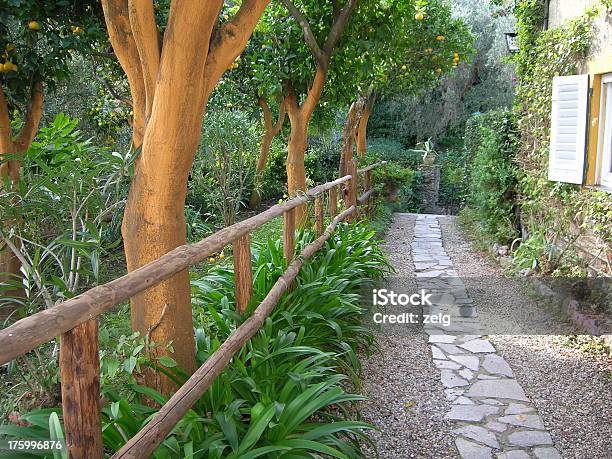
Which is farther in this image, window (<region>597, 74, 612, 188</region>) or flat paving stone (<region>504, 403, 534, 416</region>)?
window (<region>597, 74, 612, 188</region>)

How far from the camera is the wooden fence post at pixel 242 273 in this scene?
3.07m

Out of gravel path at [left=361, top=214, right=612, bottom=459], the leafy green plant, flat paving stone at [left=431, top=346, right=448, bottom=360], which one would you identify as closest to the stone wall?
gravel path at [left=361, top=214, right=612, bottom=459]

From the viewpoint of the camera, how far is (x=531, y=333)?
499cm

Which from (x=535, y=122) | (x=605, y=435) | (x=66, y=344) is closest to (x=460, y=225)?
(x=535, y=122)

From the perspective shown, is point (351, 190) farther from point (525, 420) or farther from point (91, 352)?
point (91, 352)

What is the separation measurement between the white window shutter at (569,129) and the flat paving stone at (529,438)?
107 inches

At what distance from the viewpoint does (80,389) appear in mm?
1484

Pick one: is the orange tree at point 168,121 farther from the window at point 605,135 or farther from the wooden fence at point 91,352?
the window at point 605,135

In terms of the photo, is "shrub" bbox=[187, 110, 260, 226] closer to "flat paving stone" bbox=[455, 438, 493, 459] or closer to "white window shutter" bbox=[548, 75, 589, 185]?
"white window shutter" bbox=[548, 75, 589, 185]

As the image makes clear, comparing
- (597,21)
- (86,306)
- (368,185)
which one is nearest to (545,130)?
(597,21)

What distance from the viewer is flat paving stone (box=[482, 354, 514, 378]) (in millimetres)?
4152

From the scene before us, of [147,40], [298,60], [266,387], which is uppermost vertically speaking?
[298,60]

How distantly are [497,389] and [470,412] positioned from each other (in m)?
0.44

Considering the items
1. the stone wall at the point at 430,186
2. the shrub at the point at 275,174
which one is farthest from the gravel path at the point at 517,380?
the stone wall at the point at 430,186
